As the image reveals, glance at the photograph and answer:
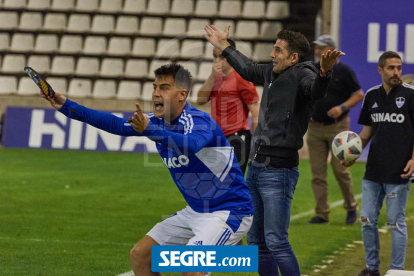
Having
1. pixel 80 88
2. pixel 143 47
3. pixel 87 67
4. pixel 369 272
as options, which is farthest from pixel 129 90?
pixel 369 272

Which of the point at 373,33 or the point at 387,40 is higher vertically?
the point at 373,33

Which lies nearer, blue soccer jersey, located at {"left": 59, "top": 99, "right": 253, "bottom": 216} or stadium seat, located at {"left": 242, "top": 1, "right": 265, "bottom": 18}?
blue soccer jersey, located at {"left": 59, "top": 99, "right": 253, "bottom": 216}

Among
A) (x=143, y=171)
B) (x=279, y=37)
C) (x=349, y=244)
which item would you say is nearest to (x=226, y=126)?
(x=349, y=244)

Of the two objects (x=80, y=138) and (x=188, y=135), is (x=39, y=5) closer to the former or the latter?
(x=80, y=138)

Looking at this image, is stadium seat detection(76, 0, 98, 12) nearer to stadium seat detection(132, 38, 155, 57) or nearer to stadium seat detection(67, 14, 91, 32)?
stadium seat detection(67, 14, 91, 32)

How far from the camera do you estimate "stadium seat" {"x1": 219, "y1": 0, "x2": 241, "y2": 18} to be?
19.2m

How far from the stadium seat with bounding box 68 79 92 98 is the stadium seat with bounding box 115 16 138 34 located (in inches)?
82.5

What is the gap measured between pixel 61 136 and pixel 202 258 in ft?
42.7

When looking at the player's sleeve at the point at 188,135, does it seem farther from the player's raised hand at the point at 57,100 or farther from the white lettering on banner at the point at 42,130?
the white lettering on banner at the point at 42,130

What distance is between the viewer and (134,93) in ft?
59.6

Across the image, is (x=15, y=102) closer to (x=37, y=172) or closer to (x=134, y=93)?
(x=134, y=93)

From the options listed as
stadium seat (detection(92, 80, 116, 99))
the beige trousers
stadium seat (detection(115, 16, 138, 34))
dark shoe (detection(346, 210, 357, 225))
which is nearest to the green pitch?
dark shoe (detection(346, 210, 357, 225))

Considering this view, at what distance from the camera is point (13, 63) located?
1953cm

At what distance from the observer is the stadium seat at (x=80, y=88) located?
60.7ft
